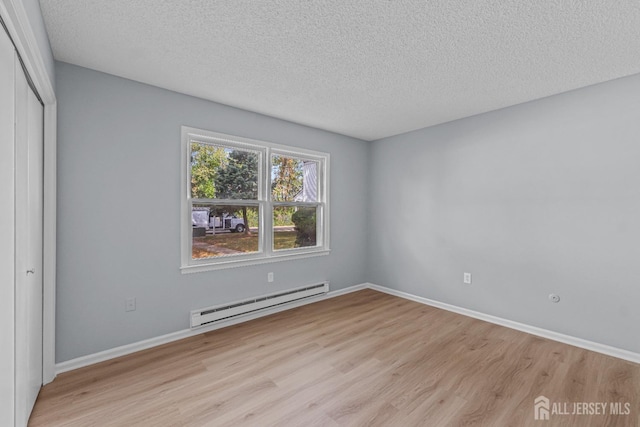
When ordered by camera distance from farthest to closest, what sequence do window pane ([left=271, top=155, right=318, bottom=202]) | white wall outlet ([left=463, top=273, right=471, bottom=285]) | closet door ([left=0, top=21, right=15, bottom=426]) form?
A: window pane ([left=271, top=155, right=318, bottom=202]) < white wall outlet ([left=463, top=273, right=471, bottom=285]) < closet door ([left=0, top=21, right=15, bottom=426])

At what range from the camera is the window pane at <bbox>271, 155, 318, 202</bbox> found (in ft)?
12.3

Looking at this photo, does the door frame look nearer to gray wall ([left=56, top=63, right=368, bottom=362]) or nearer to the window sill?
gray wall ([left=56, top=63, right=368, bottom=362])

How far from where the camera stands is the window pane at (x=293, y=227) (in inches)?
148

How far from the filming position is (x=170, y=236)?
2799 millimetres

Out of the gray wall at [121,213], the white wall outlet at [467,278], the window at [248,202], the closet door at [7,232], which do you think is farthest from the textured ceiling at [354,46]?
the white wall outlet at [467,278]

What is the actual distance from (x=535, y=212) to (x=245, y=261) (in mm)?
3286

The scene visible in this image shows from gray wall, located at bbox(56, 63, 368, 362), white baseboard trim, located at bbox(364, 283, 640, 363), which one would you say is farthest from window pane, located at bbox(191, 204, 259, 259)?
white baseboard trim, located at bbox(364, 283, 640, 363)

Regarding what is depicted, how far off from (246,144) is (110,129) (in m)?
1.32

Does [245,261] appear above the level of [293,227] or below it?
below

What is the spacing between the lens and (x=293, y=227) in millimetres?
3963

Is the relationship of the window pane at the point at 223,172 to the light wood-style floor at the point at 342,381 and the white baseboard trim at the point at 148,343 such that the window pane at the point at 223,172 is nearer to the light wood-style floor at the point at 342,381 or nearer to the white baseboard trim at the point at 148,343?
the white baseboard trim at the point at 148,343

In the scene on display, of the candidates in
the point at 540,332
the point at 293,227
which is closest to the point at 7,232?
the point at 293,227

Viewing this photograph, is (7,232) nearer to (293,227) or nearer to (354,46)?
(354,46)

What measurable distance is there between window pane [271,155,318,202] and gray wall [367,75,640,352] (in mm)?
1388
